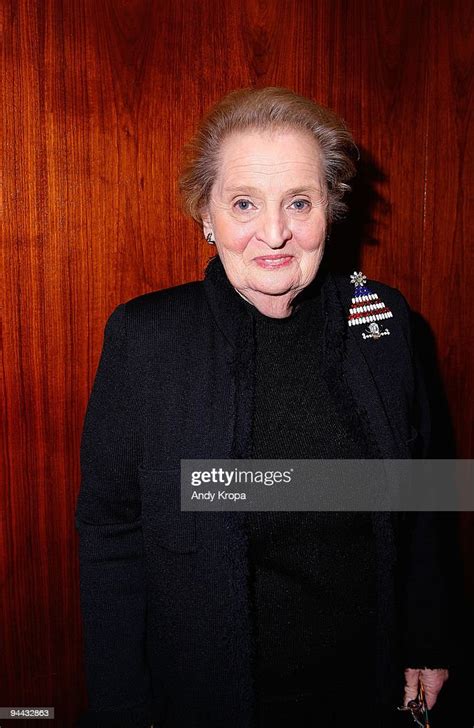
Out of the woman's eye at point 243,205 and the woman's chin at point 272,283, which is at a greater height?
the woman's eye at point 243,205

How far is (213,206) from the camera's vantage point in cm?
105

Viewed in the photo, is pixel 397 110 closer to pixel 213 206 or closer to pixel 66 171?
pixel 213 206

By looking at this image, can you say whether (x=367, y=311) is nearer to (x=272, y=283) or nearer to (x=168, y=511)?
(x=272, y=283)

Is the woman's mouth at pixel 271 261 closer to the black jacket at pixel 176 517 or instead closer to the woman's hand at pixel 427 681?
the black jacket at pixel 176 517

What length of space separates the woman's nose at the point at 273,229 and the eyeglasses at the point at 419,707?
1.00m

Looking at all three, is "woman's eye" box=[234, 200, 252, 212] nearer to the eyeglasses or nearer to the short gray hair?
the short gray hair

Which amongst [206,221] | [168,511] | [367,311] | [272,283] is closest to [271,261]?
[272,283]

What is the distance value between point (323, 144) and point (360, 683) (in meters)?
1.03

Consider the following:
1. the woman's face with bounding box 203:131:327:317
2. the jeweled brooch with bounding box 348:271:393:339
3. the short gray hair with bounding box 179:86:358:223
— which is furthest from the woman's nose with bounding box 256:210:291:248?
the jeweled brooch with bounding box 348:271:393:339

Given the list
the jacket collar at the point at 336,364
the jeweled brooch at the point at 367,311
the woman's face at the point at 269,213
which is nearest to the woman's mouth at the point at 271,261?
the woman's face at the point at 269,213

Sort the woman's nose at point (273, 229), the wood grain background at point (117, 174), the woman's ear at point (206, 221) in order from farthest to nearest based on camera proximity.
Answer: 1. the wood grain background at point (117, 174)
2. the woman's ear at point (206, 221)
3. the woman's nose at point (273, 229)

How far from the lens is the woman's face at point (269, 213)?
972 millimetres

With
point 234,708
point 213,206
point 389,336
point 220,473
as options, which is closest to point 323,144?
point 213,206

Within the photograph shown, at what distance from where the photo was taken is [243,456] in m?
1.00
